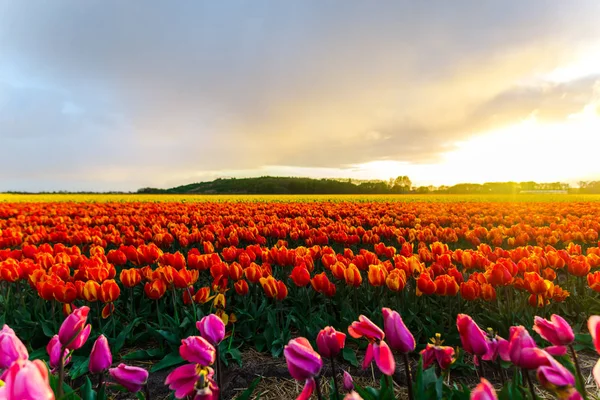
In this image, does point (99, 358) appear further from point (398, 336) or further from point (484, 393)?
point (484, 393)

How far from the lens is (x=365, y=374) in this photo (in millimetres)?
3471

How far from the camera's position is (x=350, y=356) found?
3.50 metres

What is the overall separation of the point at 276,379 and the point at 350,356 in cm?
69

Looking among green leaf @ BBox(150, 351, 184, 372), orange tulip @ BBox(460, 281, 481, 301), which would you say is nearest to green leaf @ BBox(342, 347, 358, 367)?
orange tulip @ BBox(460, 281, 481, 301)

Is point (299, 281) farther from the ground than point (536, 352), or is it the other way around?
point (536, 352)

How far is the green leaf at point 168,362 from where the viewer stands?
3.35 meters

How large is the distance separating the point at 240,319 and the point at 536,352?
331 centimetres

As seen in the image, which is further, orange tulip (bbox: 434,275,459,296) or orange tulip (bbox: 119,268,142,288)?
orange tulip (bbox: 119,268,142,288)

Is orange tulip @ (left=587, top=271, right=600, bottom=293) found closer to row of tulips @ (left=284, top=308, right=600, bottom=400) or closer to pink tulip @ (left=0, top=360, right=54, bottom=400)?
row of tulips @ (left=284, top=308, right=600, bottom=400)

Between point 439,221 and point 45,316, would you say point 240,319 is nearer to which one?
point 45,316

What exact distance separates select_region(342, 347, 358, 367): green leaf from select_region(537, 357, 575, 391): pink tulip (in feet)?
7.52

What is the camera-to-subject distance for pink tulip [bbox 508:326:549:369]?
146cm

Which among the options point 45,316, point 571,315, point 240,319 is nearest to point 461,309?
point 571,315

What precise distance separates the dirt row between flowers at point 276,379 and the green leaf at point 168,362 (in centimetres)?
12
